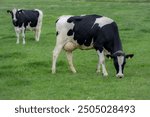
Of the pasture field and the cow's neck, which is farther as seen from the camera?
the cow's neck

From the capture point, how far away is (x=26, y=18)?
89.1ft

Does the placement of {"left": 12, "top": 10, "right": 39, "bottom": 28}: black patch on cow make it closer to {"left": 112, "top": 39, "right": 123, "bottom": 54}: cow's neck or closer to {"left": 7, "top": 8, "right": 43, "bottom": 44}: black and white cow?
{"left": 7, "top": 8, "right": 43, "bottom": 44}: black and white cow

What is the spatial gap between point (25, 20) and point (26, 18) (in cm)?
17

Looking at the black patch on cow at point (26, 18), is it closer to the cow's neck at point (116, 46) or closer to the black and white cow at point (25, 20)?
the black and white cow at point (25, 20)

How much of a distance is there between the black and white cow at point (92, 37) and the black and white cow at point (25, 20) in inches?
347

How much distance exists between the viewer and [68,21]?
17.9 meters

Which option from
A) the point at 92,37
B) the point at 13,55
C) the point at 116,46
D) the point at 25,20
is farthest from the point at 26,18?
the point at 116,46

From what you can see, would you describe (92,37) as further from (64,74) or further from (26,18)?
(26,18)

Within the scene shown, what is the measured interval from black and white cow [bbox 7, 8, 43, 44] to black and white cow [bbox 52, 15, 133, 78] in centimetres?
881

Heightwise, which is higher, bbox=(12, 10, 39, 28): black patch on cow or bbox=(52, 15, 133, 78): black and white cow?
bbox=(52, 15, 133, 78): black and white cow

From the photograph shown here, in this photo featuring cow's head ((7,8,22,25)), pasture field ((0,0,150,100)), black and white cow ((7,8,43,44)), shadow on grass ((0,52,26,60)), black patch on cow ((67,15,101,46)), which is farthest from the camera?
black and white cow ((7,8,43,44))

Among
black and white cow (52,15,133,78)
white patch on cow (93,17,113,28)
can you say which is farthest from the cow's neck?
white patch on cow (93,17,113,28)

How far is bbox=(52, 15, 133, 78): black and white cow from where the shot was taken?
17.2 metres

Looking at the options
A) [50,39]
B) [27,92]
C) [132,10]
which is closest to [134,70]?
[27,92]
